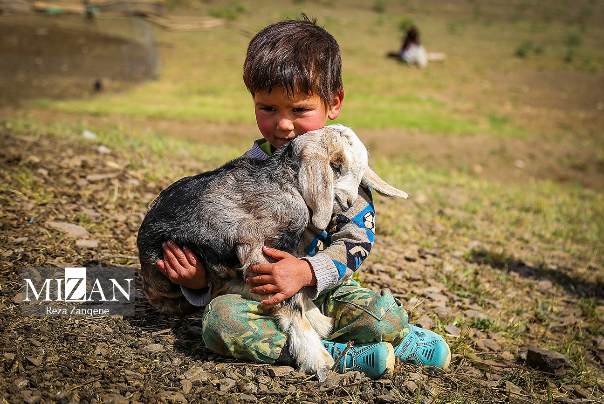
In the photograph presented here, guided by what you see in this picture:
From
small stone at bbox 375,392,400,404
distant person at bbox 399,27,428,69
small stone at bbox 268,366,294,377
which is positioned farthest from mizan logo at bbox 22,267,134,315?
distant person at bbox 399,27,428,69

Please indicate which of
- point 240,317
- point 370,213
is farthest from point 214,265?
point 370,213

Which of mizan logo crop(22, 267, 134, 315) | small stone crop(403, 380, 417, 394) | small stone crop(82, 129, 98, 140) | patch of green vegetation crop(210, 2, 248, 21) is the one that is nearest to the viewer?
small stone crop(403, 380, 417, 394)

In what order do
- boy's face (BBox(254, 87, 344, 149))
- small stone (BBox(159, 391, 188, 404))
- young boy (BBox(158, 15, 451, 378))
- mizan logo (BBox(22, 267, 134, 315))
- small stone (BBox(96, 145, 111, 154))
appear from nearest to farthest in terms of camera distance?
small stone (BBox(159, 391, 188, 404)) < young boy (BBox(158, 15, 451, 378)) < boy's face (BBox(254, 87, 344, 149)) < mizan logo (BBox(22, 267, 134, 315)) < small stone (BBox(96, 145, 111, 154))

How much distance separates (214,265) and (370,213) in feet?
2.83

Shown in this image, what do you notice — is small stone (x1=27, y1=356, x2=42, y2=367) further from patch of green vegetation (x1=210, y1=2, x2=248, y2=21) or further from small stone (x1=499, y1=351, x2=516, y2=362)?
patch of green vegetation (x1=210, y1=2, x2=248, y2=21)

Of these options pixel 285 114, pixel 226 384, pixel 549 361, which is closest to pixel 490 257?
pixel 549 361

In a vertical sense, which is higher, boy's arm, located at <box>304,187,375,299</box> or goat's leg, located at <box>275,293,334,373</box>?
boy's arm, located at <box>304,187,375,299</box>

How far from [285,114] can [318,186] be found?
1.83 feet

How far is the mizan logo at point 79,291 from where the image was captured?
3230 mm

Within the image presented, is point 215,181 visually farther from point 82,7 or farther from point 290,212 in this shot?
point 82,7

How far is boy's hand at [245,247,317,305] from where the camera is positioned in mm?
2559

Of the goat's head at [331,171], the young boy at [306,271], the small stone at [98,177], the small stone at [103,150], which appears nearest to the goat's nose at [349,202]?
the goat's head at [331,171]

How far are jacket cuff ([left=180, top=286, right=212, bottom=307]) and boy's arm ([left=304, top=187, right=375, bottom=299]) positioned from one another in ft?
1.93

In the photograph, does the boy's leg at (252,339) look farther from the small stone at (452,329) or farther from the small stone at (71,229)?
the small stone at (71,229)
